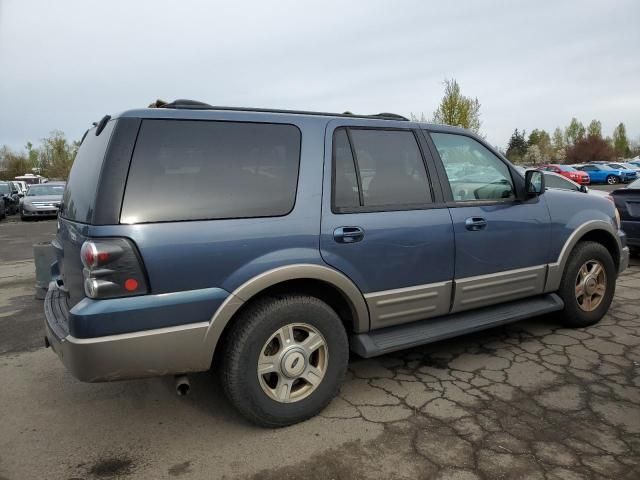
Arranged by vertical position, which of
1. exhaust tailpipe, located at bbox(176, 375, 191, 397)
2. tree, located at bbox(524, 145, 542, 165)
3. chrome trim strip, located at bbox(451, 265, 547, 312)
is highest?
tree, located at bbox(524, 145, 542, 165)

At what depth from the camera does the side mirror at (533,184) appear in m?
3.85

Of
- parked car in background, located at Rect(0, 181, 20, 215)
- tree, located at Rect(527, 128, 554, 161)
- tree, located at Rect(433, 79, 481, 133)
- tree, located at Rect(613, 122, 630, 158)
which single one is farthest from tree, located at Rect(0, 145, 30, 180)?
tree, located at Rect(613, 122, 630, 158)

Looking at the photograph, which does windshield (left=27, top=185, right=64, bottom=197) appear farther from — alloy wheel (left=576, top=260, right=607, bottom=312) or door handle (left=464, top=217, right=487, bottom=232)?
alloy wheel (left=576, top=260, right=607, bottom=312)

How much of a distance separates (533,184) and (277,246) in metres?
→ 2.31

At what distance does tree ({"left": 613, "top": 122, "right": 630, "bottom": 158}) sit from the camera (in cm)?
8362

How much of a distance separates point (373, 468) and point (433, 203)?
1790 millimetres

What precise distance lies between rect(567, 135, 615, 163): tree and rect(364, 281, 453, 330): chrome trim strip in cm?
6951

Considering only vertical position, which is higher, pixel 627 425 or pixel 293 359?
pixel 293 359

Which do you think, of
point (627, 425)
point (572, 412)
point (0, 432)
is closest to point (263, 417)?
point (0, 432)

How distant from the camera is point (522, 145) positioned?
76812 mm

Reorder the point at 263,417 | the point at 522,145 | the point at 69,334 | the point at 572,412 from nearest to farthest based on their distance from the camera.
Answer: the point at 69,334 → the point at 263,417 → the point at 572,412 → the point at 522,145

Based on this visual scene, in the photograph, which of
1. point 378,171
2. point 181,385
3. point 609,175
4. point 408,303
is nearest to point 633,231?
point 408,303

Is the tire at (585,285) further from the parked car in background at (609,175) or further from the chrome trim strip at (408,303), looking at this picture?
the parked car in background at (609,175)

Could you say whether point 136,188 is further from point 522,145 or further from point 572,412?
point 522,145
